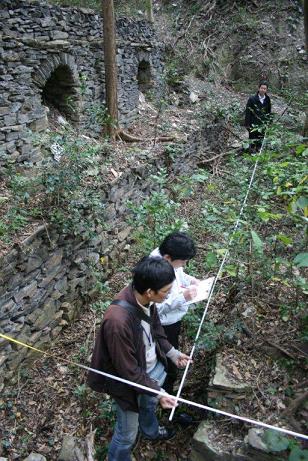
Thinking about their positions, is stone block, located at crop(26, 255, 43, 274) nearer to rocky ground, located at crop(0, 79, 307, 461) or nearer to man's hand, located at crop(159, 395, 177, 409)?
rocky ground, located at crop(0, 79, 307, 461)

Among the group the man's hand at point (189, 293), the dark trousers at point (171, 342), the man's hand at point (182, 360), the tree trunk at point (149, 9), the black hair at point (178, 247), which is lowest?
the dark trousers at point (171, 342)

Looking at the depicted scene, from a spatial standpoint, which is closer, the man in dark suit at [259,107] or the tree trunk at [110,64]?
the tree trunk at [110,64]

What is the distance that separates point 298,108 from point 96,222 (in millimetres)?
8665

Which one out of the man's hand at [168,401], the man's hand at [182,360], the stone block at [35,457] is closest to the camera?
the man's hand at [168,401]

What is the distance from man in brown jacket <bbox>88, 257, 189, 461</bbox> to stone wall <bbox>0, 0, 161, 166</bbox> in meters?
4.11

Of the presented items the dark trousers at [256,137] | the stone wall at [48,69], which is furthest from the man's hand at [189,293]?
the dark trousers at [256,137]

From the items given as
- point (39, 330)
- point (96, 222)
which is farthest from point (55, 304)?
point (96, 222)

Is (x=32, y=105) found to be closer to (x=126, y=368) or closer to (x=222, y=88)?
(x=126, y=368)

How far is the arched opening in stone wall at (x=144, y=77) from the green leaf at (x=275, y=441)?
1007 cm

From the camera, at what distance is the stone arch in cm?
734

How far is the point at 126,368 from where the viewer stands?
2.44 metres

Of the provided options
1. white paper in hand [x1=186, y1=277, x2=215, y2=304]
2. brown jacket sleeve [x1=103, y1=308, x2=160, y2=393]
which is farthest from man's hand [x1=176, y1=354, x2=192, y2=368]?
brown jacket sleeve [x1=103, y1=308, x2=160, y2=393]

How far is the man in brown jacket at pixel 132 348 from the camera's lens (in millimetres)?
2420

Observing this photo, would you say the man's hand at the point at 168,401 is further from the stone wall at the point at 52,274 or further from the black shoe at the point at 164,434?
the stone wall at the point at 52,274
